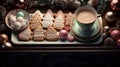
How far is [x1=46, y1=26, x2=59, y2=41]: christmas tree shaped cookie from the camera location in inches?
57.3

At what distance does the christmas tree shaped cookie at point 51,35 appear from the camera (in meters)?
1.46

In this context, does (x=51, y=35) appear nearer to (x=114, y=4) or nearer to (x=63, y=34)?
(x=63, y=34)

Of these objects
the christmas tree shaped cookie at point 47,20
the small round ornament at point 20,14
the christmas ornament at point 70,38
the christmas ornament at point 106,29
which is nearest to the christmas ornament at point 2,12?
the small round ornament at point 20,14

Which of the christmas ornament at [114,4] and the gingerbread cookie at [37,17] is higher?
the christmas ornament at [114,4]

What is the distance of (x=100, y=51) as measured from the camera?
55.5 inches

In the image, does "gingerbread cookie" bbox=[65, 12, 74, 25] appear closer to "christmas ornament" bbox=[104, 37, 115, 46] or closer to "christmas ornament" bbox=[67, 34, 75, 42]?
"christmas ornament" bbox=[67, 34, 75, 42]

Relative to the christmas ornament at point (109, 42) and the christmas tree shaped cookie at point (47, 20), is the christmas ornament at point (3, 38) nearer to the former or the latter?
the christmas tree shaped cookie at point (47, 20)
